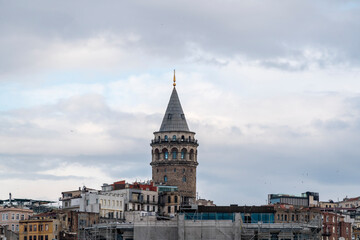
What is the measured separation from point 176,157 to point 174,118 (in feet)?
23.4

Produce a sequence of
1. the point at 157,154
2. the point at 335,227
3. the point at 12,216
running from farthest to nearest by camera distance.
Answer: the point at 157,154 < the point at 335,227 < the point at 12,216

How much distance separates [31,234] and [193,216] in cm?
2301

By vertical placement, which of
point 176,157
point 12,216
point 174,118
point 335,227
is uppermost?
point 174,118

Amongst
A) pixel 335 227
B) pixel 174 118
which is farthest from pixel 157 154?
pixel 335 227

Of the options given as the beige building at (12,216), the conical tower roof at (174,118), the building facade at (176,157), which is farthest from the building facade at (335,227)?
the beige building at (12,216)

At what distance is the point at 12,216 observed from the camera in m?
158

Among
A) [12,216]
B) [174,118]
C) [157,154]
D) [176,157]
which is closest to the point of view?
[12,216]

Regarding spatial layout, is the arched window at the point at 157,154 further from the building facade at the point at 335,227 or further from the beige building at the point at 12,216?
the building facade at the point at 335,227

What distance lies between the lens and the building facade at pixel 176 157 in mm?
181875

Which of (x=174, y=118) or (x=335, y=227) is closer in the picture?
(x=335, y=227)

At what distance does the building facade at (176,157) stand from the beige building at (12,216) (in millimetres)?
30390

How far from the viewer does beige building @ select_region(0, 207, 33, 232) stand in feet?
516

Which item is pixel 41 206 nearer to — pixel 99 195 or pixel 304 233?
pixel 99 195

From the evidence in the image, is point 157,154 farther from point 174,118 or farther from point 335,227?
point 335,227
